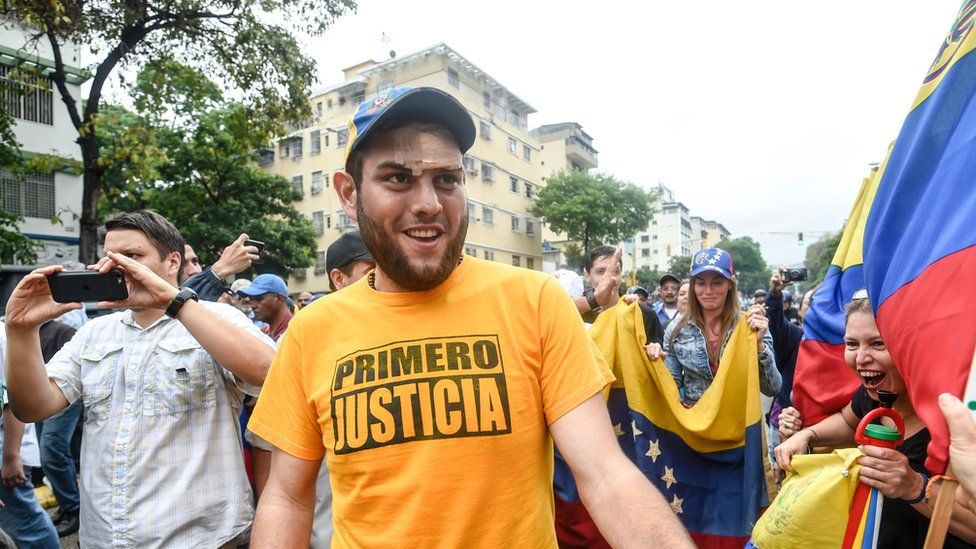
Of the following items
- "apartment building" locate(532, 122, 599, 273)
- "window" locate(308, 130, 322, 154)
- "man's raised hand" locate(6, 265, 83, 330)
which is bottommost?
"man's raised hand" locate(6, 265, 83, 330)

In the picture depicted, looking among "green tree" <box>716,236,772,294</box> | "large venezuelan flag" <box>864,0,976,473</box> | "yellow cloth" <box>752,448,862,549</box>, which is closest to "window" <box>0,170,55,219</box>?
"yellow cloth" <box>752,448,862,549</box>

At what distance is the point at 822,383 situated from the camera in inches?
129

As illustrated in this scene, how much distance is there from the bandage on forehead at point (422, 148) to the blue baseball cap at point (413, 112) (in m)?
0.03

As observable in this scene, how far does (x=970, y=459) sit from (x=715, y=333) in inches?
117

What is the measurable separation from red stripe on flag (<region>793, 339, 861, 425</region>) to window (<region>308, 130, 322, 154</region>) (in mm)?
38513

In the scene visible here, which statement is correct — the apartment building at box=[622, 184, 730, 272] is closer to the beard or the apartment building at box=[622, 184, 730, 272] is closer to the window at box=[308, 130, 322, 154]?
the window at box=[308, 130, 322, 154]

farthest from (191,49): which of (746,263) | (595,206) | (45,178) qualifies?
(746,263)

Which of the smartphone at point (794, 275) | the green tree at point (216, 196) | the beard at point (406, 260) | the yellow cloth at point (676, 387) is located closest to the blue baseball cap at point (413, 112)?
the beard at point (406, 260)

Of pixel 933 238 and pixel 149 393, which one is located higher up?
pixel 933 238

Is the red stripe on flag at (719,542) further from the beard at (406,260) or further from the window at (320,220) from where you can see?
the window at (320,220)

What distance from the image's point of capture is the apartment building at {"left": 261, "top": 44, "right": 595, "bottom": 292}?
38.2 meters

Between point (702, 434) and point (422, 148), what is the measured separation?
3.27 meters

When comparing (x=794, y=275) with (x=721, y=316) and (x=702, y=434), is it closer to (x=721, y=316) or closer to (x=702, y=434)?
(x=721, y=316)

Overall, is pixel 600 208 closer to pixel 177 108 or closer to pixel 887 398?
pixel 177 108
